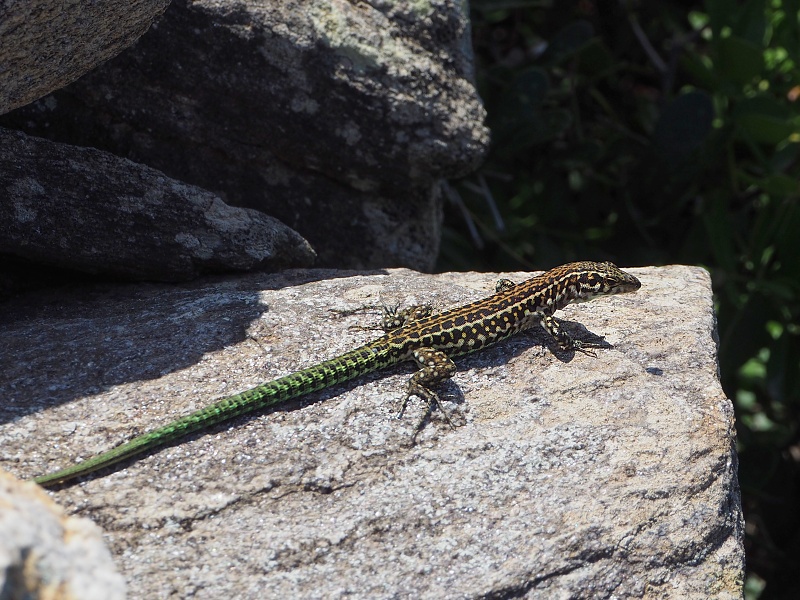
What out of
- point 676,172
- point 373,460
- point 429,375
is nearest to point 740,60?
point 676,172

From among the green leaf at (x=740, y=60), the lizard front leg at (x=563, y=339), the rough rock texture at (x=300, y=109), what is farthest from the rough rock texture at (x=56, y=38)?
the green leaf at (x=740, y=60)

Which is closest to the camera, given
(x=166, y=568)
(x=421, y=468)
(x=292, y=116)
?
(x=166, y=568)

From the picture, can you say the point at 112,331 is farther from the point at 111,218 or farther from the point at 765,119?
the point at 765,119

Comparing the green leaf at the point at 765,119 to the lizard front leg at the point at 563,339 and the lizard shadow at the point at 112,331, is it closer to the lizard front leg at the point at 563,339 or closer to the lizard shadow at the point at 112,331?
the lizard front leg at the point at 563,339

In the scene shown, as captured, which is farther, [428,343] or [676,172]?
[676,172]

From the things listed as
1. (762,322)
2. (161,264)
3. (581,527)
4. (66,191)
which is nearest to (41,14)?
(66,191)

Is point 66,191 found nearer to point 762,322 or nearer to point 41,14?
point 41,14
